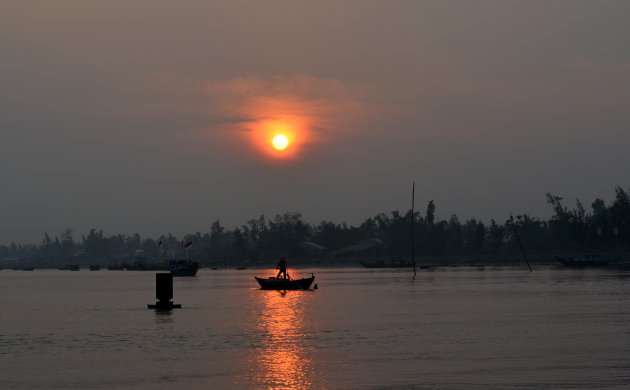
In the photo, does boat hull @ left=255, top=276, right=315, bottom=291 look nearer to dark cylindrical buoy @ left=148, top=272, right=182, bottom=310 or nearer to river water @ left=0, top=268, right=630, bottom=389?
river water @ left=0, top=268, right=630, bottom=389

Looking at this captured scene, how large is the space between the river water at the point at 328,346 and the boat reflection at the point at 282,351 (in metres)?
0.09

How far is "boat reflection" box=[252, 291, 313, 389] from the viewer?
4412cm

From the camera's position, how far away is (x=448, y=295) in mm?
123062

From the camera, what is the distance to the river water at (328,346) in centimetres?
4419

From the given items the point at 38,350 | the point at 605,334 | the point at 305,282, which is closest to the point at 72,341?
the point at 38,350

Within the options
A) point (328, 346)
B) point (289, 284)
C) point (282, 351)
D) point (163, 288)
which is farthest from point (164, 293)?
point (289, 284)

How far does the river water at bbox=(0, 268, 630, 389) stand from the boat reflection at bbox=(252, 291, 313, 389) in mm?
93

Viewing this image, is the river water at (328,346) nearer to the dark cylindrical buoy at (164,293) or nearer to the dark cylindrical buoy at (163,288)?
the dark cylindrical buoy at (164,293)

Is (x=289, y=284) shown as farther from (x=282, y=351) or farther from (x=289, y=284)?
(x=282, y=351)

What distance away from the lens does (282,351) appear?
5659 cm

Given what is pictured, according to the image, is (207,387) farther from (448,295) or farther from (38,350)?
(448,295)

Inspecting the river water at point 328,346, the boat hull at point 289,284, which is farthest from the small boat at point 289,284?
the river water at point 328,346

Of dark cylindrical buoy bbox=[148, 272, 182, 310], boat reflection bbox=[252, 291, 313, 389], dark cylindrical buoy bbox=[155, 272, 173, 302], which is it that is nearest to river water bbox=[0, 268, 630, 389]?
boat reflection bbox=[252, 291, 313, 389]

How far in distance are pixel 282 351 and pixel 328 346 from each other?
140 inches
